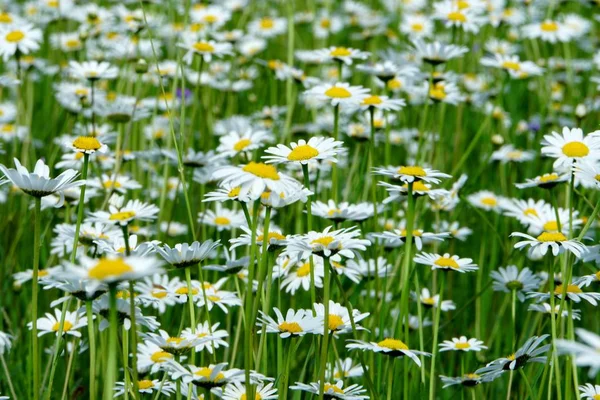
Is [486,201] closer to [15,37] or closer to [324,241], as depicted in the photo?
[324,241]

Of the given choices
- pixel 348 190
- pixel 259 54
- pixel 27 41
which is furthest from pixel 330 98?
pixel 259 54

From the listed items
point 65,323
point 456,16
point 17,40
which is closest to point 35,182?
point 65,323

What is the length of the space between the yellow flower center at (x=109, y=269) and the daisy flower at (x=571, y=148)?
1037mm

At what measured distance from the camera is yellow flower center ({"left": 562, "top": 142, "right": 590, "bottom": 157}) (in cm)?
181

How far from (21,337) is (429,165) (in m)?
1.38

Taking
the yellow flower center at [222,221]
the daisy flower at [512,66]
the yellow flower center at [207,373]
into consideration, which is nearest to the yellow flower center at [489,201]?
the daisy flower at [512,66]

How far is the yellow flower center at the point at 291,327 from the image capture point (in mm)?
1585

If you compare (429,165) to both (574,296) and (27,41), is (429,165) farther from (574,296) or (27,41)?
(27,41)

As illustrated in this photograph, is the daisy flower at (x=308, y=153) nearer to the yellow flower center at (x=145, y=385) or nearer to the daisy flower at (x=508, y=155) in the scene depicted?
the yellow flower center at (x=145, y=385)

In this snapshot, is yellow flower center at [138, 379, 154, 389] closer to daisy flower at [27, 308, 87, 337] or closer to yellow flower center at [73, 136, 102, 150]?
daisy flower at [27, 308, 87, 337]

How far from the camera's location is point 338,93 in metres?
2.30

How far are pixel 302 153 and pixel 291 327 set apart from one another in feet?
1.16

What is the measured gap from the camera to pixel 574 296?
172 centimetres

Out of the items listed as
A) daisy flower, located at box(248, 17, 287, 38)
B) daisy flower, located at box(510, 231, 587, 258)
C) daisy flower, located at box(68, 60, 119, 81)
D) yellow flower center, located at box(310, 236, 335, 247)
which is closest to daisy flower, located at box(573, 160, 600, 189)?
daisy flower, located at box(510, 231, 587, 258)
